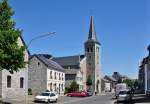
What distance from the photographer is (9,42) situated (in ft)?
118

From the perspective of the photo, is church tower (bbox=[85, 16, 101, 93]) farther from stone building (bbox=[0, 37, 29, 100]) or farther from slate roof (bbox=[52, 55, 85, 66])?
stone building (bbox=[0, 37, 29, 100])

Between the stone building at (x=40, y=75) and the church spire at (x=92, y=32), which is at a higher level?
the church spire at (x=92, y=32)

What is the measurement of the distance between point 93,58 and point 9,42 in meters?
103

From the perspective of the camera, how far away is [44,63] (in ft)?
281

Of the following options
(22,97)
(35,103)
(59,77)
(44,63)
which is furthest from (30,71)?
(35,103)

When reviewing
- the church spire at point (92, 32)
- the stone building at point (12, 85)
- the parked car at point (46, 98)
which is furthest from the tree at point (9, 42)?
the church spire at point (92, 32)

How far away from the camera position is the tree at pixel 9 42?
3553 cm

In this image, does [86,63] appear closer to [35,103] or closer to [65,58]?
[65,58]

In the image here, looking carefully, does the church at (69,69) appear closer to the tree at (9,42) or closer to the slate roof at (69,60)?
the slate roof at (69,60)

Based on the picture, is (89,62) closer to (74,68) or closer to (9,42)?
(74,68)

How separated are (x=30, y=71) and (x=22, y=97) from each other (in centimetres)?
3016

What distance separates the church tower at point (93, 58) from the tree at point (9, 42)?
9775 cm

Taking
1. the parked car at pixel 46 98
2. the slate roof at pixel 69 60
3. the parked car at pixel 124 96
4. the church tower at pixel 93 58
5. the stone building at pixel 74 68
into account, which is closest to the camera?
the parked car at pixel 124 96

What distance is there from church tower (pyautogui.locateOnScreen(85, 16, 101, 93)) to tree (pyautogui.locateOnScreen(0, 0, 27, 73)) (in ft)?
321
